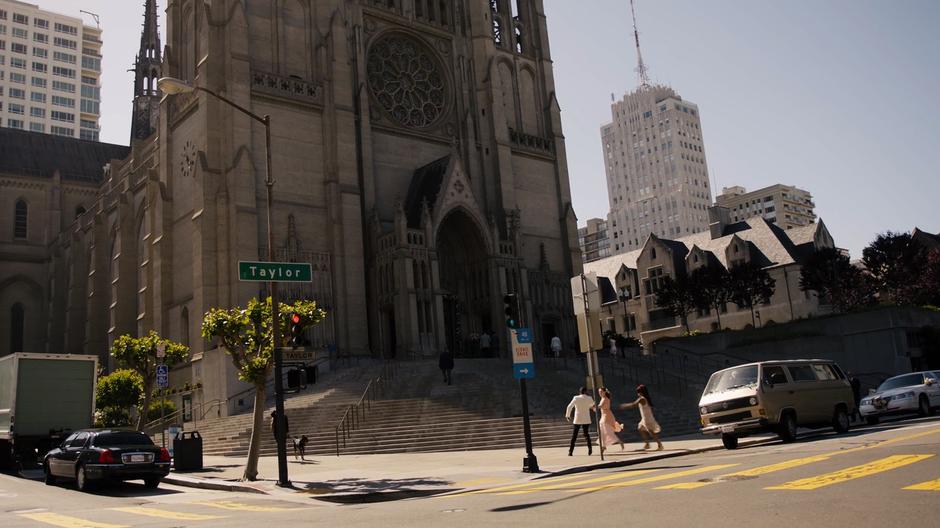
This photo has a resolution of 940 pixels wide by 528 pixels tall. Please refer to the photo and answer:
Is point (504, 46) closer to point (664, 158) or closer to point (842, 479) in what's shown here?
point (842, 479)

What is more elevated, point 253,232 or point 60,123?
point 60,123

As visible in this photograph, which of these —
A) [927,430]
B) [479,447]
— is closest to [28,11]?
[479,447]

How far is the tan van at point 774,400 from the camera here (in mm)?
19125

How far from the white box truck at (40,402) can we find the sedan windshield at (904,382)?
25206 millimetres

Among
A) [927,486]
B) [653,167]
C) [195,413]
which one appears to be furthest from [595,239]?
[927,486]

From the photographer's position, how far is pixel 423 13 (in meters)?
54.7

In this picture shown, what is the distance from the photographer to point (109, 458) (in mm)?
18078

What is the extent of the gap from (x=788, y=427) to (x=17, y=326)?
6776cm

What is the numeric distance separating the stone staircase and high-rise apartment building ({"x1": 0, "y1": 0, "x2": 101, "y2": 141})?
328 feet

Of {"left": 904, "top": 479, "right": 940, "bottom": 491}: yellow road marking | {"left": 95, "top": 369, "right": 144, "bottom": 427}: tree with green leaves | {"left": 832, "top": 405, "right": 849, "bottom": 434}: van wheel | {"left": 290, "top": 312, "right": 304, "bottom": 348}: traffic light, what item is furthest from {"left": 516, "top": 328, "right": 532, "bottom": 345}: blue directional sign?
{"left": 95, "top": 369, "right": 144, "bottom": 427}: tree with green leaves

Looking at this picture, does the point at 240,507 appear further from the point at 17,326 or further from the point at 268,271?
the point at 17,326

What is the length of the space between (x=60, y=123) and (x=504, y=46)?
88915mm

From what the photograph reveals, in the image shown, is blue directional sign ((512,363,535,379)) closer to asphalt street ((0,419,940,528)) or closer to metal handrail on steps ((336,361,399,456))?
asphalt street ((0,419,940,528))

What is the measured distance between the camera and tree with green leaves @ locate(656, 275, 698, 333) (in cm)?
6022
